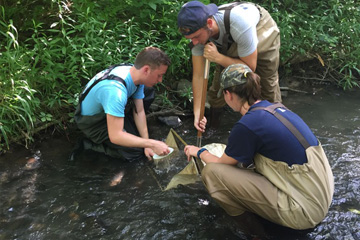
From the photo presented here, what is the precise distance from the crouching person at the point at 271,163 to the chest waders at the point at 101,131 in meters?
1.48

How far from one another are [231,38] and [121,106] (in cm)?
132

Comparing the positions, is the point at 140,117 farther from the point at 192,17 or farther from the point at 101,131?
the point at 192,17

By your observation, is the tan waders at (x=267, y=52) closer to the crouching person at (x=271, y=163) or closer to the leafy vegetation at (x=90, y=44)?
the crouching person at (x=271, y=163)

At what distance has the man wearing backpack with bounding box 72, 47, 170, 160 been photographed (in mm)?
3119

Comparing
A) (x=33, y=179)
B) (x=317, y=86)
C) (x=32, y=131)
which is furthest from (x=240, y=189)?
(x=317, y=86)

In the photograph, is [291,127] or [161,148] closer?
[291,127]

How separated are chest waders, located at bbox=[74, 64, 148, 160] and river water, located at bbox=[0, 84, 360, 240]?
0.12 metres

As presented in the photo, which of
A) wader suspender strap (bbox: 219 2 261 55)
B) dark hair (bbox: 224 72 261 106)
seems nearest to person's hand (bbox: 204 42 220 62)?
wader suspender strap (bbox: 219 2 261 55)

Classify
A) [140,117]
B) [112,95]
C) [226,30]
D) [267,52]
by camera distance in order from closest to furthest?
[112,95] < [226,30] < [267,52] < [140,117]

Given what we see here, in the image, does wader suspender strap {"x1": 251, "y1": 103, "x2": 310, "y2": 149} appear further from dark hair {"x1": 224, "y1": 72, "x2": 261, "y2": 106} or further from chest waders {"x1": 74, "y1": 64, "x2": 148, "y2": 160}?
chest waders {"x1": 74, "y1": 64, "x2": 148, "y2": 160}

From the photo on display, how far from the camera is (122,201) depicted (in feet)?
10.5

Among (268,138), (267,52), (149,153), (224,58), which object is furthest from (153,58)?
(268,138)

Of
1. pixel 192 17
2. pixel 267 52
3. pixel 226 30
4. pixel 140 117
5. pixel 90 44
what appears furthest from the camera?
pixel 90 44

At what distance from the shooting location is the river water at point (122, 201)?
9.20ft
